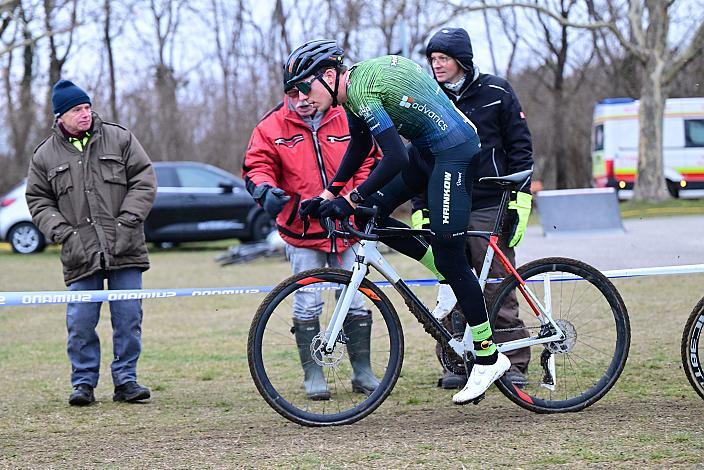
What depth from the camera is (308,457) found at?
16.0 feet

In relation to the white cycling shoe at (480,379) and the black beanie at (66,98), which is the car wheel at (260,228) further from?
the white cycling shoe at (480,379)

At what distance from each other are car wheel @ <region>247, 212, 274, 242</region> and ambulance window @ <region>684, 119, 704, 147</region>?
52.6ft

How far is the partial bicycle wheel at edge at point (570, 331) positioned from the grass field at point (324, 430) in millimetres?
166

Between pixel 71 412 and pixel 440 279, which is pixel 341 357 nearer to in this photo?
pixel 440 279

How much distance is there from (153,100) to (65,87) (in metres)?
31.7

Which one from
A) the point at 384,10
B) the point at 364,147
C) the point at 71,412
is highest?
the point at 384,10

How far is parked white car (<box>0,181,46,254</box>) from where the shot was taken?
2227 centimetres

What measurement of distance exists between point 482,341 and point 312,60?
1.71 metres

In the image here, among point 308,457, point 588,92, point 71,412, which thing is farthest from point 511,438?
point 588,92

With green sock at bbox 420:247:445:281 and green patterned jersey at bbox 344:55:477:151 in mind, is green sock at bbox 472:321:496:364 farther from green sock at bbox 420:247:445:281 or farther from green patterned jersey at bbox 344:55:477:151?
green patterned jersey at bbox 344:55:477:151

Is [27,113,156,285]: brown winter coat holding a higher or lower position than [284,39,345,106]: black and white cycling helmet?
lower

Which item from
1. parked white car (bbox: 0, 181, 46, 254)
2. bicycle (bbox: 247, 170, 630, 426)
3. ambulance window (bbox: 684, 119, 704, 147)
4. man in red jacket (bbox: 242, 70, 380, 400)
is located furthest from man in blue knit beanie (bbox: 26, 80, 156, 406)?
ambulance window (bbox: 684, 119, 704, 147)

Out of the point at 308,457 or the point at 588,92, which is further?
the point at 588,92

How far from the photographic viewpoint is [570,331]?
5.91 meters
